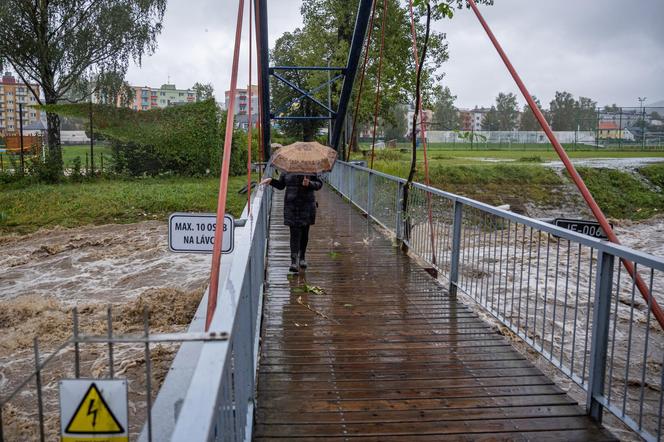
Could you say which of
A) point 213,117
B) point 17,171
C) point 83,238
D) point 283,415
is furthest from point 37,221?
point 283,415

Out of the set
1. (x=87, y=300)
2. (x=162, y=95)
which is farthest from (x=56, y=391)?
(x=162, y=95)

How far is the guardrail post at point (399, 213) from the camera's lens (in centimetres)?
884

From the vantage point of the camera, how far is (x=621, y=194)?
2722 centimetres

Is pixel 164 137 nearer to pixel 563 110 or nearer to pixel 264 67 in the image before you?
pixel 264 67

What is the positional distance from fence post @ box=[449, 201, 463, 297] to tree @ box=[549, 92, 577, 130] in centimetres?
8792

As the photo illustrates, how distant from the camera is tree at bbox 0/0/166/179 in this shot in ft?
85.2

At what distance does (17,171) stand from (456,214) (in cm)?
2081

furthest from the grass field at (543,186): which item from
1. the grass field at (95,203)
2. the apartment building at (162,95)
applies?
the apartment building at (162,95)

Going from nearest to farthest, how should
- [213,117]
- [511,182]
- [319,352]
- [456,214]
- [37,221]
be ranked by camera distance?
[319,352] < [456,214] < [37,221] < [213,117] < [511,182]

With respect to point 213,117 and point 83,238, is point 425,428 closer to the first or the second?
point 83,238

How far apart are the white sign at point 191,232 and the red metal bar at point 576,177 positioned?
8.61ft

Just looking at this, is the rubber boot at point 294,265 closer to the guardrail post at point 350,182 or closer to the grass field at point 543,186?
the guardrail post at point 350,182

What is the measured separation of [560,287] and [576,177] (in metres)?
7.34

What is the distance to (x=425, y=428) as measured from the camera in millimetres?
3463
